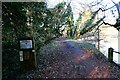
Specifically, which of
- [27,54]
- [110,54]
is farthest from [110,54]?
[27,54]

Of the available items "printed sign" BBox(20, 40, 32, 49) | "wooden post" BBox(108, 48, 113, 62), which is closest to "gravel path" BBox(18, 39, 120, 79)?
"wooden post" BBox(108, 48, 113, 62)

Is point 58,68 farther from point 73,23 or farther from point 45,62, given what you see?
A: point 73,23

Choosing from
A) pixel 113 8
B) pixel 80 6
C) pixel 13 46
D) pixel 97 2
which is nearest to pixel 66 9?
pixel 80 6

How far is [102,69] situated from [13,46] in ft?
9.76

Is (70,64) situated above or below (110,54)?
below

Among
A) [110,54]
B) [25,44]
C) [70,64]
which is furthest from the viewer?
[110,54]

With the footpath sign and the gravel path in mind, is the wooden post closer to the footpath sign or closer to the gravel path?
the gravel path

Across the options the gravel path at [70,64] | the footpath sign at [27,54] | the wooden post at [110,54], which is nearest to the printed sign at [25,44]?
the footpath sign at [27,54]

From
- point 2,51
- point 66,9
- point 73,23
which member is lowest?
point 2,51

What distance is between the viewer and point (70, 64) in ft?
23.7

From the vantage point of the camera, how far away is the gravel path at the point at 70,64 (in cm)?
661

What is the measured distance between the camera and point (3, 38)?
6328mm

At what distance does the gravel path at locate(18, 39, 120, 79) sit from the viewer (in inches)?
260

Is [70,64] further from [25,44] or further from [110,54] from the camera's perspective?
[25,44]
